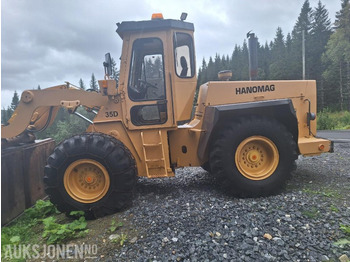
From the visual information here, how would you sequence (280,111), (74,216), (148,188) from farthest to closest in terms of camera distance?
(148,188)
(280,111)
(74,216)

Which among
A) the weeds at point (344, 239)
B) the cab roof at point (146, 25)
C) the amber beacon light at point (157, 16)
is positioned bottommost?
the weeds at point (344, 239)

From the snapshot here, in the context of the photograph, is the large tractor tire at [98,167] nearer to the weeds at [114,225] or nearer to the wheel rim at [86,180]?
the wheel rim at [86,180]

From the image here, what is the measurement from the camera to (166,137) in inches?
167

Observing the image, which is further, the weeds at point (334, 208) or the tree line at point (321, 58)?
the tree line at point (321, 58)

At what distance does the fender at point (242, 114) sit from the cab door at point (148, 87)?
0.65m

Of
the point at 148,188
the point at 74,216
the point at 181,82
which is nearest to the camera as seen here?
the point at 74,216

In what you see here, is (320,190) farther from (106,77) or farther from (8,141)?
(8,141)

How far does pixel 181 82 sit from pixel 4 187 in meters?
3.24

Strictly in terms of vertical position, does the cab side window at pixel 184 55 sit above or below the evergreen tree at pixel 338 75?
below

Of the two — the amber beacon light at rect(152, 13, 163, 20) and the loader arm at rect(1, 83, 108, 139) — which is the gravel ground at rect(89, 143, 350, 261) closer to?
the loader arm at rect(1, 83, 108, 139)

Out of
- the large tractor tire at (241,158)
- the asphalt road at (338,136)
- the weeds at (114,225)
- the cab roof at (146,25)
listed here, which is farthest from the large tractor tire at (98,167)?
the asphalt road at (338,136)

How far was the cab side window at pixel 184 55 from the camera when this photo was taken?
4.25 meters

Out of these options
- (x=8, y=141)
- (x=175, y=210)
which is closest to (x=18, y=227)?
(x=8, y=141)

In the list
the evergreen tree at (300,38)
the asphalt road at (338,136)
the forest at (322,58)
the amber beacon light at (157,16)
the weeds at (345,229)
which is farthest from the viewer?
the evergreen tree at (300,38)
